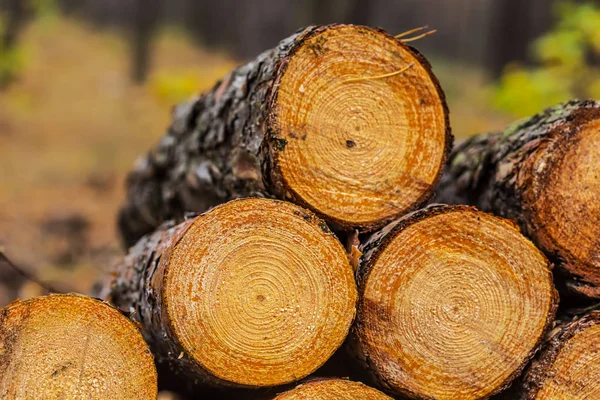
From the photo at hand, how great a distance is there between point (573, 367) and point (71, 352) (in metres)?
1.54

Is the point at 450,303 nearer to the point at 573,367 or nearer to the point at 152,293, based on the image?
the point at 573,367

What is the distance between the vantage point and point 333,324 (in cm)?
203

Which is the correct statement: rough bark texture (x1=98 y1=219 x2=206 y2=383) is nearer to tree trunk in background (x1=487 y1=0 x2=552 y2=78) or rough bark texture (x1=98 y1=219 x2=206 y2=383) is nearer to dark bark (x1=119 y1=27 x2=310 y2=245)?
dark bark (x1=119 y1=27 x2=310 y2=245)

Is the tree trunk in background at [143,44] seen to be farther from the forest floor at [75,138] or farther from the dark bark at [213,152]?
the dark bark at [213,152]

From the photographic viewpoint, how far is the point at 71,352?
1.92 meters

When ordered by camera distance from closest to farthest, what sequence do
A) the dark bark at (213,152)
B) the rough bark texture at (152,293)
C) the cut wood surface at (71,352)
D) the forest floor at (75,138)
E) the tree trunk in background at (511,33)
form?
the cut wood surface at (71,352) < the rough bark texture at (152,293) < the dark bark at (213,152) < the forest floor at (75,138) < the tree trunk in background at (511,33)

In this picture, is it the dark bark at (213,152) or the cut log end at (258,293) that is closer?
the cut log end at (258,293)

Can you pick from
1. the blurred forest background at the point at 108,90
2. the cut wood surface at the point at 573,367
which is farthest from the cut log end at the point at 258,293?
the blurred forest background at the point at 108,90

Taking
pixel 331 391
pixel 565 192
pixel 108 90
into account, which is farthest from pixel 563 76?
pixel 108 90

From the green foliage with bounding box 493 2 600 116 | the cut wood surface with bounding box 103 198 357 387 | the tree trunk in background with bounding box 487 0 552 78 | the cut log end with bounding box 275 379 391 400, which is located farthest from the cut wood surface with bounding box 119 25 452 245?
the tree trunk in background with bounding box 487 0 552 78

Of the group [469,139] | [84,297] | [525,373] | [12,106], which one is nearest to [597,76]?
[469,139]

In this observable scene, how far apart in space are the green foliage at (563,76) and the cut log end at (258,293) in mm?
4748

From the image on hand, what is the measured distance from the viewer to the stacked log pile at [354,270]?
1.95 meters

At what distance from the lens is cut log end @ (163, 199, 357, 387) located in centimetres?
195
